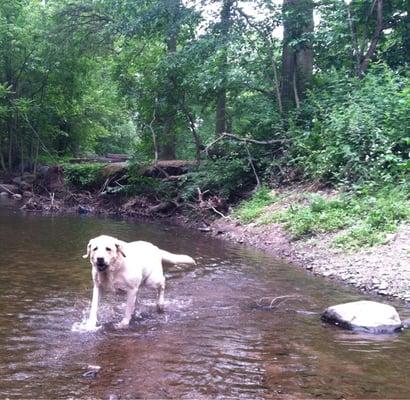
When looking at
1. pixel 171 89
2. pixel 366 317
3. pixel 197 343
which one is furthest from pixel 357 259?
pixel 171 89

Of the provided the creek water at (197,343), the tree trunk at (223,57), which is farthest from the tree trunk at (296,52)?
the creek water at (197,343)

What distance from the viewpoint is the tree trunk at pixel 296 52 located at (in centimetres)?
1753

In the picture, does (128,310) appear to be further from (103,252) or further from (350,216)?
(350,216)

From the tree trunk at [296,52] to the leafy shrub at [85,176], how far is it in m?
8.31

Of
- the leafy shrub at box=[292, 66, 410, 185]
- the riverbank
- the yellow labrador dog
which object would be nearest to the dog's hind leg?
the yellow labrador dog

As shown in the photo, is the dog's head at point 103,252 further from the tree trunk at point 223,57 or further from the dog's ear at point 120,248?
the tree trunk at point 223,57

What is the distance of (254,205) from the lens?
15.0m

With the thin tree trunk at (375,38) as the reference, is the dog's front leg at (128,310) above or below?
below

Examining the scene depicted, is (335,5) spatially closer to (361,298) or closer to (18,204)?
(361,298)

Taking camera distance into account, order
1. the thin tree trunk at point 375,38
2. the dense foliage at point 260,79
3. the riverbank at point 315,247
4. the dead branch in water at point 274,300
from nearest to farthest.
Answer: the dead branch in water at point 274,300
the riverbank at point 315,247
the dense foliage at point 260,79
the thin tree trunk at point 375,38

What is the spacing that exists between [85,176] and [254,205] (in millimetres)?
9382

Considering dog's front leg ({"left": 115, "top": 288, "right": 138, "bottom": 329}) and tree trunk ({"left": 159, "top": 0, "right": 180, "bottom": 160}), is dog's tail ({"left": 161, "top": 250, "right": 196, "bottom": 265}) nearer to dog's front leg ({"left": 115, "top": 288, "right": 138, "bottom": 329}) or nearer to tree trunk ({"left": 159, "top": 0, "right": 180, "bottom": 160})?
dog's front leg ({"left": 115, "top": 288, "right": 138, "bottom": 329})

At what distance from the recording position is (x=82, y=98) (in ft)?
91.4

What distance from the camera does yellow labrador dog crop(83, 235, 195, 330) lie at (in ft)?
18.9
